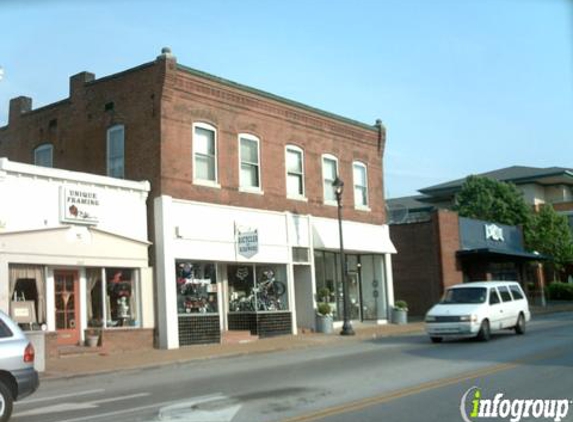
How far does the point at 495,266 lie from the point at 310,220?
58.0 ft

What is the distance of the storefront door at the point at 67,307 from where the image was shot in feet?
64.6

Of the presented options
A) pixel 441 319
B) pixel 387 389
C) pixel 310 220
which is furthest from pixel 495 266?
pixel 387 389

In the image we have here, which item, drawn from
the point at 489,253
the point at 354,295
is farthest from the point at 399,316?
the point at 489,253

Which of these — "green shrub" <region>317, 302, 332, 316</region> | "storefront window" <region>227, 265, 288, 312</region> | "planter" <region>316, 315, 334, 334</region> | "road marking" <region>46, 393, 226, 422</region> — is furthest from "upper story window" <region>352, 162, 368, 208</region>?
"road marking" <region>46, 393, 226, 422</region>

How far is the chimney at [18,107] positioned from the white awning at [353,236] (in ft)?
39.7

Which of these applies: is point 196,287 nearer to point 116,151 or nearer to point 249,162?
point 249,162

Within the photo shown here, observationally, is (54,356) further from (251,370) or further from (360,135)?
(360,135)

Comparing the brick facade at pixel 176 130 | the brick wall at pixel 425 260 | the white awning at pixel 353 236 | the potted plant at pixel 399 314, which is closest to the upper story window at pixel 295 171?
the brick facade at pixel 176 130

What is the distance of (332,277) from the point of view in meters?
29.8

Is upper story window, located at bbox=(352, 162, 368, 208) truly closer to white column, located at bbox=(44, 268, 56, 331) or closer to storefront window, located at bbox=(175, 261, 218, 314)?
storefront window, located at bbox=(175, 261, 218, 314)

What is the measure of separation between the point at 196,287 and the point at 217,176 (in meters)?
3.83

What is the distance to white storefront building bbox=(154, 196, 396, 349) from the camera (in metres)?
22.1

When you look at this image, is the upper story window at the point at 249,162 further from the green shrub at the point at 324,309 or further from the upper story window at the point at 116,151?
the green shrub at the point at 324,309

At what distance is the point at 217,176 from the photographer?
2419cm
